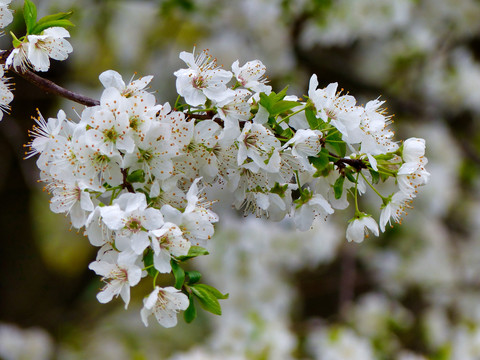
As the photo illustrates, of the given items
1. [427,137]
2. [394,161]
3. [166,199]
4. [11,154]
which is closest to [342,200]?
[394,161]

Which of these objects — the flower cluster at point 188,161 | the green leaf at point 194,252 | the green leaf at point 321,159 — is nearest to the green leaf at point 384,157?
the flower cluster at point 188,161

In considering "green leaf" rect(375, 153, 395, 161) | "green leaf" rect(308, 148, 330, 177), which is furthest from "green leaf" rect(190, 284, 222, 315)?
"green leaf" rect(375, 153, 395, 161)

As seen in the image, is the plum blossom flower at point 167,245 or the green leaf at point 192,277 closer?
the plum blossom flower at point 167,245

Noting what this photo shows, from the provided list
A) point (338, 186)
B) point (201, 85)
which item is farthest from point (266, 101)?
point (338, 186)

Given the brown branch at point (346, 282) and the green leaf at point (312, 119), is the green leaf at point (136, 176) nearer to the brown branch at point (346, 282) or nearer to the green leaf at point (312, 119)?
the green leaf at point (312, 119)

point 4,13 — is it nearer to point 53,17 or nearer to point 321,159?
point 53,17

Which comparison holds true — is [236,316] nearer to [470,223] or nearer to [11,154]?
[11,154]

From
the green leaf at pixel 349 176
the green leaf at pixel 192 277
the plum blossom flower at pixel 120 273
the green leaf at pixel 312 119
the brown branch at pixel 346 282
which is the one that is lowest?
the brown branch at pixel 346 282
